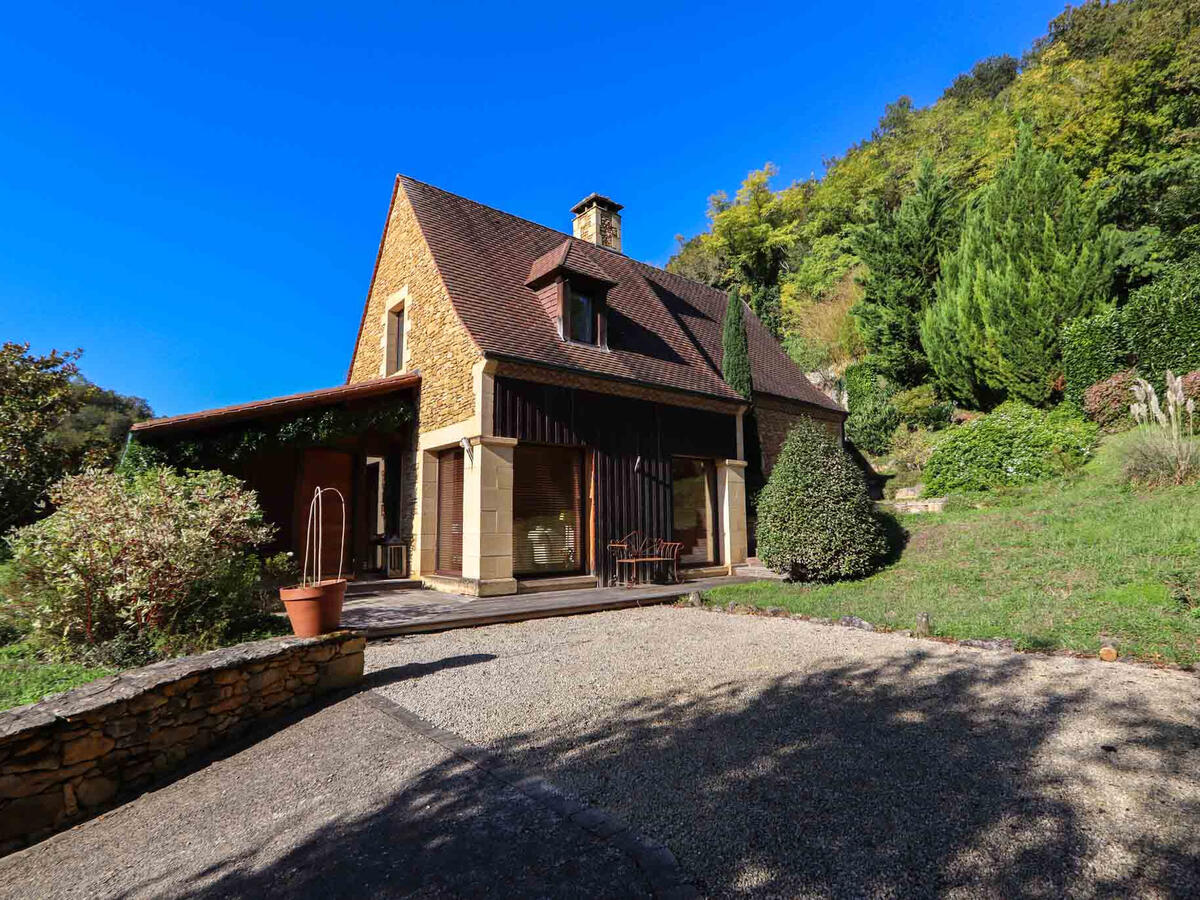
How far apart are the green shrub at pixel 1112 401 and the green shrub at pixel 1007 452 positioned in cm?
33

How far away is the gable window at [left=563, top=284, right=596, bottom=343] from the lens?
11.0 meters

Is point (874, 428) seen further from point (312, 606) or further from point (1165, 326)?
point (312, 606)

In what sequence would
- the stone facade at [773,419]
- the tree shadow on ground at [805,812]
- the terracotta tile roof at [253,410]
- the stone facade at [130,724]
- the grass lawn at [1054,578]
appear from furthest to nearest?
the stone facade at [773,419]
the terracotta tile roof at [253,410]
the grass lawn at [1054,578]
the stone facade at [130,724]
the tree shadow on ground at [805,812]

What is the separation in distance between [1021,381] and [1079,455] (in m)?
4.84

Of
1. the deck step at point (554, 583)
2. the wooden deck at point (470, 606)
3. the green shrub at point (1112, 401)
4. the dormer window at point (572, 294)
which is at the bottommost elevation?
the wooden deck at point (470, 606)

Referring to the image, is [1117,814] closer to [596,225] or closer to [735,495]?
[735,495]

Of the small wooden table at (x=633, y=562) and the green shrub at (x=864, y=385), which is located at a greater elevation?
the green shrub at (x=864, y=385)

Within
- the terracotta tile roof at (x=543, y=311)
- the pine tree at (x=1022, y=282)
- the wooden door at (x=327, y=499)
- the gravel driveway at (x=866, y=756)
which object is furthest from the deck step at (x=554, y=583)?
the pine tree at (x=1022, y=282)

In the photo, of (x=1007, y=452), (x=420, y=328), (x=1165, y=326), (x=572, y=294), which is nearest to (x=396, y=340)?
(x=420, y=328)

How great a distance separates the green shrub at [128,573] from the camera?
198 inches

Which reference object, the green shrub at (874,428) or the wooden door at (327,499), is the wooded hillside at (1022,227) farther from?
the wooden door at (327,499)

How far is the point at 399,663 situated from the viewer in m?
5.77

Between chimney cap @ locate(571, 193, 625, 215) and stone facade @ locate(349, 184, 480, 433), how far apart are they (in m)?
5.65

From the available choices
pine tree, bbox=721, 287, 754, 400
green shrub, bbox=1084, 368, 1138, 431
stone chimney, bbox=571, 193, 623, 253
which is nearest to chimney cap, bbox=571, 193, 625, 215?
stone chimney, bbox=571, 193, 623, 253
